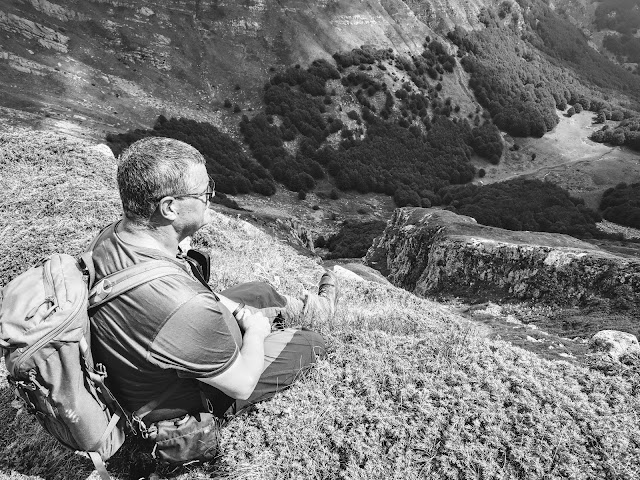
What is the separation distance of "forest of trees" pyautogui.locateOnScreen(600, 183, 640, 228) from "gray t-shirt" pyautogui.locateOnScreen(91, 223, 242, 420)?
92.5 meters

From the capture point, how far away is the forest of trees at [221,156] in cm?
8338

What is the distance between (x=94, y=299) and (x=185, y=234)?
876 millimetres

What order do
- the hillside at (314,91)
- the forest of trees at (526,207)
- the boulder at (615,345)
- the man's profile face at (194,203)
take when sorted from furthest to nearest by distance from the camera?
1. the hillside at (314,91)
2. the forest of trees at (526,207)
3. the boulder at (615,345)
4. the man's profile face at (194,203)

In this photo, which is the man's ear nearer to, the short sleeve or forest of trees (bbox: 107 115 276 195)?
the short sleeve

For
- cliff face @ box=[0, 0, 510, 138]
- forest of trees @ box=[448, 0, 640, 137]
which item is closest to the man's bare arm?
cliff face @ box=[0, 0, 510, 138]

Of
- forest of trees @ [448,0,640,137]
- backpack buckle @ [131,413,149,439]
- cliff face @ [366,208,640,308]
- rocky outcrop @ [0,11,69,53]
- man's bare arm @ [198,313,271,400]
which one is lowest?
cliff face @ [366,208,640,308]

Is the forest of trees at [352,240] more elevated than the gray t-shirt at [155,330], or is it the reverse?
the gray t-shirt at [155,330]

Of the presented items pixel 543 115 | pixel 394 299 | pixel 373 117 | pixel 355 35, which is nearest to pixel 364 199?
pixel 373 117

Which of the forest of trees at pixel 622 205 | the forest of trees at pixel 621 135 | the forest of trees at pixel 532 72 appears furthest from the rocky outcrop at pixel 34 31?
the forest of trees at pixel 621 135

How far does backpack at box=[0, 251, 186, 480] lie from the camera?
2795 mm

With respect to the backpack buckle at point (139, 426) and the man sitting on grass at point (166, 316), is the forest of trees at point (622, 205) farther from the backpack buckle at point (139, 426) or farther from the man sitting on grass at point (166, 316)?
the backpack buckle at point (139, 426)

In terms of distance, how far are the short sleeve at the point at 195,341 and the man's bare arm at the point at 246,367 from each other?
3.8 inches

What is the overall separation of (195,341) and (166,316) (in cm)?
28

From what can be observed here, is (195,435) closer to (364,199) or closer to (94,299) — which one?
(94,299)
